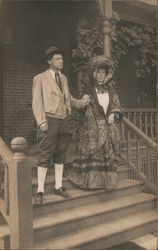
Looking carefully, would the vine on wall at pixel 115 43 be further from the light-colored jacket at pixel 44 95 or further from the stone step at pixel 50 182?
the light-colored jacket at pixel 44 95

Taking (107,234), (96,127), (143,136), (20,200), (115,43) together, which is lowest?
(107,234)

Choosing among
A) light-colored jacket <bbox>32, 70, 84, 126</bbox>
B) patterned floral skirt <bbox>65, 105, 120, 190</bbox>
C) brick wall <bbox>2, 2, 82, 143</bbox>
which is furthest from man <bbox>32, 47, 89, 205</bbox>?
brick wall <bbox>2, 2, 82, 143</bbox>

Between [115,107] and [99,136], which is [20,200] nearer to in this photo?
[99,136]

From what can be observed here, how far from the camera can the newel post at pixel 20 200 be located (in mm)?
3578

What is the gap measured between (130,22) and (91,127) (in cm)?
475

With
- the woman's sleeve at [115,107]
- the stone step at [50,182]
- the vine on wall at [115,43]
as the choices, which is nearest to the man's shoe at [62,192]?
the stone step at [50,182]

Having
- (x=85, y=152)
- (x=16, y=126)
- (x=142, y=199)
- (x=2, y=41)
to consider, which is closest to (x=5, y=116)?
(x=16, y=126)

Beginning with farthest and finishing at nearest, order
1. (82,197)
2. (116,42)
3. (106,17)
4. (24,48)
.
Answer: (24,48), (116,42), (106,17), (82,197)

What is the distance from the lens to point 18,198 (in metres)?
3.57

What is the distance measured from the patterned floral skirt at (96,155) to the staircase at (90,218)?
137mm

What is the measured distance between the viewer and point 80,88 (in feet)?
21.7

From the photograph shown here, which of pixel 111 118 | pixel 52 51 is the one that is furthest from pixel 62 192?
pixel 52 51

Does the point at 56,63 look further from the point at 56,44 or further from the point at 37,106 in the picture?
the point at 56,44

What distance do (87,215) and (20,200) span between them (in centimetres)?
109
